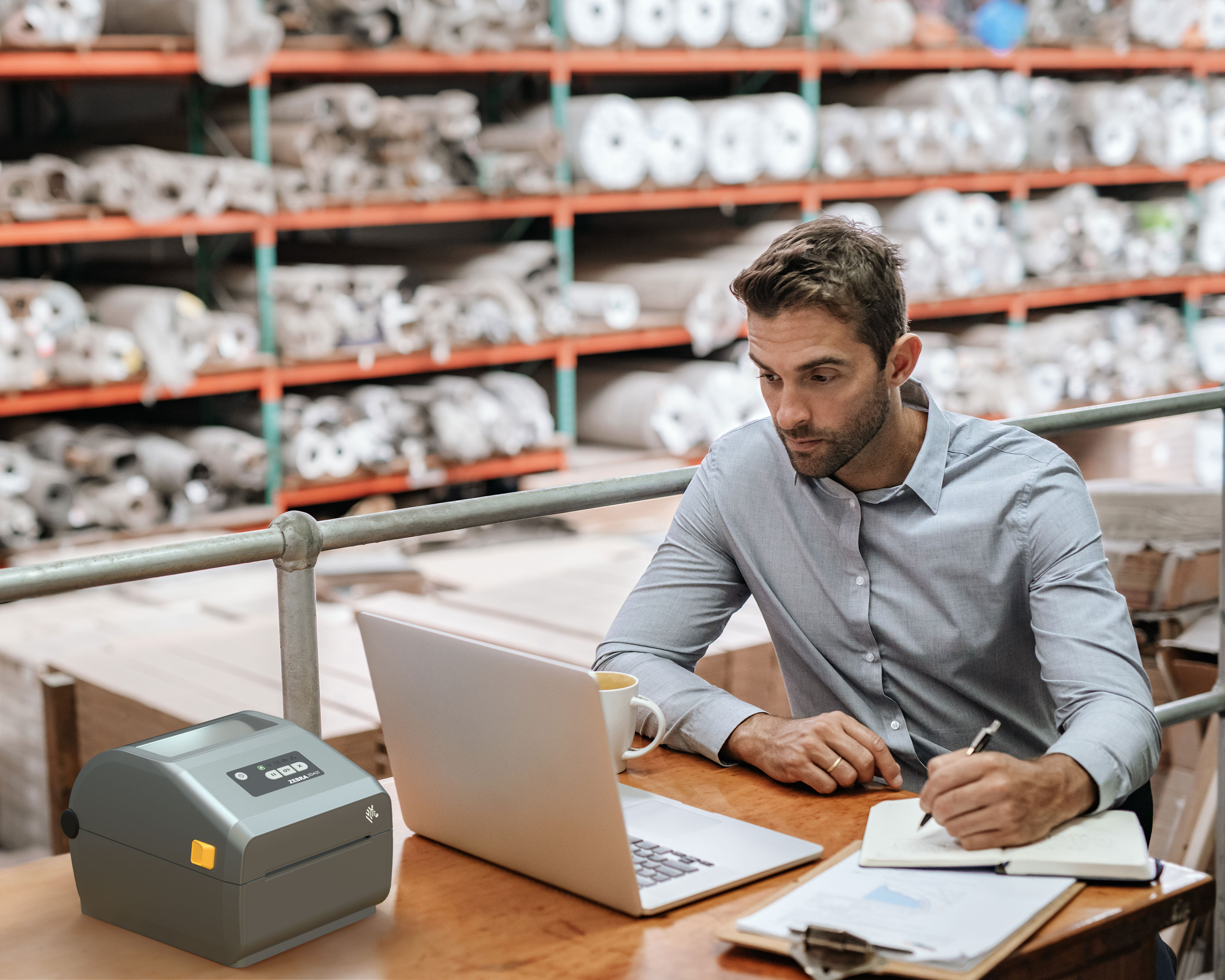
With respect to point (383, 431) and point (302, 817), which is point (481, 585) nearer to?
point (383, 431)

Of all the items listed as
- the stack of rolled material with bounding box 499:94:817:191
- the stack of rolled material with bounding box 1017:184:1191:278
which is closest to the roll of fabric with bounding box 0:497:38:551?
the stack of rolled material with bounding box 499:94:817:191

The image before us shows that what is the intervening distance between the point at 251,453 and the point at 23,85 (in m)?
1.75

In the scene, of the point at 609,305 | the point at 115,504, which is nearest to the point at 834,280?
the point at 115,504

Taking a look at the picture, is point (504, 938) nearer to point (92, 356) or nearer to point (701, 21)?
point (92, 356)

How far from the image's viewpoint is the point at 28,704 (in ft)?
9.53

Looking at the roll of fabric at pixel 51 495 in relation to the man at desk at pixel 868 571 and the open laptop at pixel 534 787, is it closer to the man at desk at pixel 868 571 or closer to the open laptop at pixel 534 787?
the man at desk at pixel 868 571

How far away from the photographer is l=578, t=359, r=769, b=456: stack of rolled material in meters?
5.98

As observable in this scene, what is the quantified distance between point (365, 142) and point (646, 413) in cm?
160

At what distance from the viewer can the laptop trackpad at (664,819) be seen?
4.46 feet

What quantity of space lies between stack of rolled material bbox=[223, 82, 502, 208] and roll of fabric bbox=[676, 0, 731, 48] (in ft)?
3.33

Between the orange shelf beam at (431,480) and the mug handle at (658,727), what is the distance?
3709 millimetres

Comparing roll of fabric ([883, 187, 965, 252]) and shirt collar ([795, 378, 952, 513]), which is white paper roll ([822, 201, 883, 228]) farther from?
shirt collar ([795, 378, 952, 513])

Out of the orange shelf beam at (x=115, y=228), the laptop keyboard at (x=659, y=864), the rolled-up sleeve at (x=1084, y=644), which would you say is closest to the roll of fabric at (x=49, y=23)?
the orange shelf beam at (x=115, y=228)

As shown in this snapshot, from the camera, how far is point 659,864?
50.6 inches
